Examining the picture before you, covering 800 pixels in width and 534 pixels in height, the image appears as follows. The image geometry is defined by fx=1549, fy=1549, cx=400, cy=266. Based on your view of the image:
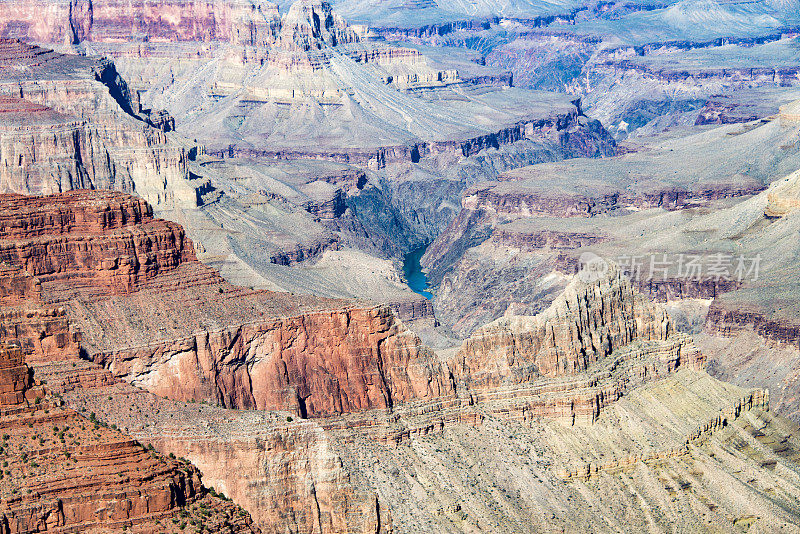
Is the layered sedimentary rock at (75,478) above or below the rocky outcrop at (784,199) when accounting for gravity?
Result: above

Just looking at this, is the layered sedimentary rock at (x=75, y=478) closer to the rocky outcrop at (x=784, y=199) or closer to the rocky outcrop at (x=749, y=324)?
the rocky outcrop at (x=749, y=324)

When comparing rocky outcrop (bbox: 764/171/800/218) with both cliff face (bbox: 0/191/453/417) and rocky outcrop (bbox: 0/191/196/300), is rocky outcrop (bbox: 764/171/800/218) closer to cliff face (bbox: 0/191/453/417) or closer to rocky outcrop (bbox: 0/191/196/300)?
cliff face (bbox: 0/191/453/417)

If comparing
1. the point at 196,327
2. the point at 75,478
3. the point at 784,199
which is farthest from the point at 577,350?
the point at 784,199

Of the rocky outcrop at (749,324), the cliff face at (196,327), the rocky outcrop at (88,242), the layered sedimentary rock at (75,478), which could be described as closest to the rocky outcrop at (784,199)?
the rocky outcrop at (749,324)

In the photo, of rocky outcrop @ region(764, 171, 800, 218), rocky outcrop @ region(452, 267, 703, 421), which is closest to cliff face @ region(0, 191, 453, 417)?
rocky outcrop @ region(452, 267, 703, 421)

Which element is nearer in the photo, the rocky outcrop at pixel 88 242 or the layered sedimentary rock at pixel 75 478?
the layered sedimentary rock at pixel 75 478

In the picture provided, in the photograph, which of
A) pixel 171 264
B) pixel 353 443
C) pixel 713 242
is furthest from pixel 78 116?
pixel 353 443

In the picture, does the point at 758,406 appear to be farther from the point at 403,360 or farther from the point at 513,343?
the point at 403,360

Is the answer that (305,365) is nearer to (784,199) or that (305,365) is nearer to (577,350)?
(577,350)
